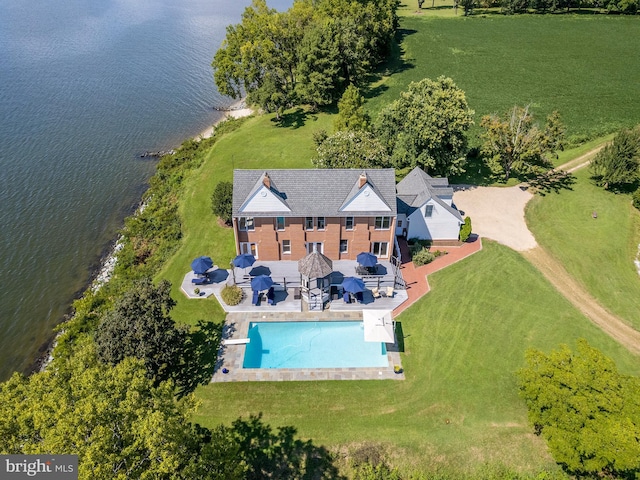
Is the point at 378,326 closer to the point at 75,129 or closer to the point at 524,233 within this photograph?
the point at 524,233

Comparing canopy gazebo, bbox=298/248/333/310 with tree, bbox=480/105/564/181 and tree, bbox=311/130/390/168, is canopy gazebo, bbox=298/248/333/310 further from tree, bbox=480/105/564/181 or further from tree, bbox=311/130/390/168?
tree, bbox=480/105/564/181

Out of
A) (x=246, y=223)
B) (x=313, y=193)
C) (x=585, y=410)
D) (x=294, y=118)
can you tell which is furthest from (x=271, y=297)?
(x=294, y=118)

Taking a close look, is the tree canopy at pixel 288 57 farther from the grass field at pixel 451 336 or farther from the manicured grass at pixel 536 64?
the manicured grass at pixel 536 64

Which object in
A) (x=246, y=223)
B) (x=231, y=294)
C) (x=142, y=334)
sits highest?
(x=246, y=223)

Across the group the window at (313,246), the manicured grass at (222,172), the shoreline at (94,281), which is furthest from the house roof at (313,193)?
the shoreline at (94,281)

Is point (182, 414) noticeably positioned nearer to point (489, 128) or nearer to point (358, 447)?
point (358, 447)

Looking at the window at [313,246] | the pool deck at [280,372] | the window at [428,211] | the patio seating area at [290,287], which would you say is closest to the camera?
the pool deck at [280,372]

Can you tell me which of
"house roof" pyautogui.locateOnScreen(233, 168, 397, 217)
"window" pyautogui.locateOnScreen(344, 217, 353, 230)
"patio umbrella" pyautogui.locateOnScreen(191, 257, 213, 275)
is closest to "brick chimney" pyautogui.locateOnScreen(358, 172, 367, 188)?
"house roof" pyautogui.locateOnScreen(233, 168, 397, 217)
